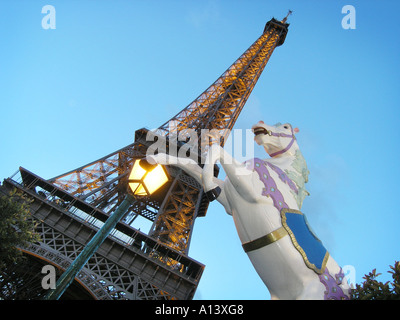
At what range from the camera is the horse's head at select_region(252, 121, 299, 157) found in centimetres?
445

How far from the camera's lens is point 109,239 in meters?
16.6

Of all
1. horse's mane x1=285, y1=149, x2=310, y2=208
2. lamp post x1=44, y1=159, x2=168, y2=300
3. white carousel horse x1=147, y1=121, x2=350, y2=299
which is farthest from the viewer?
horse's mane x1=285, y1=149, x2=310, y2=208

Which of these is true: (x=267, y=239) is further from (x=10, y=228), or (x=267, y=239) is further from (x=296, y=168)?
Result: (x=10, y=228)

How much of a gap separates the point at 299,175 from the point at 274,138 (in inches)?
23.5

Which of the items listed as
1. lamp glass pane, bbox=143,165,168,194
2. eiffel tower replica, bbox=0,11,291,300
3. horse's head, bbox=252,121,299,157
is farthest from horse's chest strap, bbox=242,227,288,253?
eiffel tower replica, bbox=0,11,291,300

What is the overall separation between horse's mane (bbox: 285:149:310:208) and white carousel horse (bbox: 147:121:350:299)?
0.81 feet

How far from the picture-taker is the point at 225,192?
3.82 m

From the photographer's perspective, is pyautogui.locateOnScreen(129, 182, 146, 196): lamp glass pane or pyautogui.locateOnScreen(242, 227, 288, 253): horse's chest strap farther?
pyautogui.locateOnScreen(129, 182, 146, 196): lamp glass pane

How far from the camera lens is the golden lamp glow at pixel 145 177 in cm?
388

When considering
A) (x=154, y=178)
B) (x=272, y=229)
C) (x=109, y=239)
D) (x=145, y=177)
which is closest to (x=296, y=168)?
(x=272, y=229)

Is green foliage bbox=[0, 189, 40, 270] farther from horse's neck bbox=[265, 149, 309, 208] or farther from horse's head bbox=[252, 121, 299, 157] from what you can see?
horse's neck bbox=[265, 149, 309, 208]

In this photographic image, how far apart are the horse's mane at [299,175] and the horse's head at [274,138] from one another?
0.54 ft

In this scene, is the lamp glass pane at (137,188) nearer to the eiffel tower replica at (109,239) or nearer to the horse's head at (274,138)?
the horse's head at (274,138)
